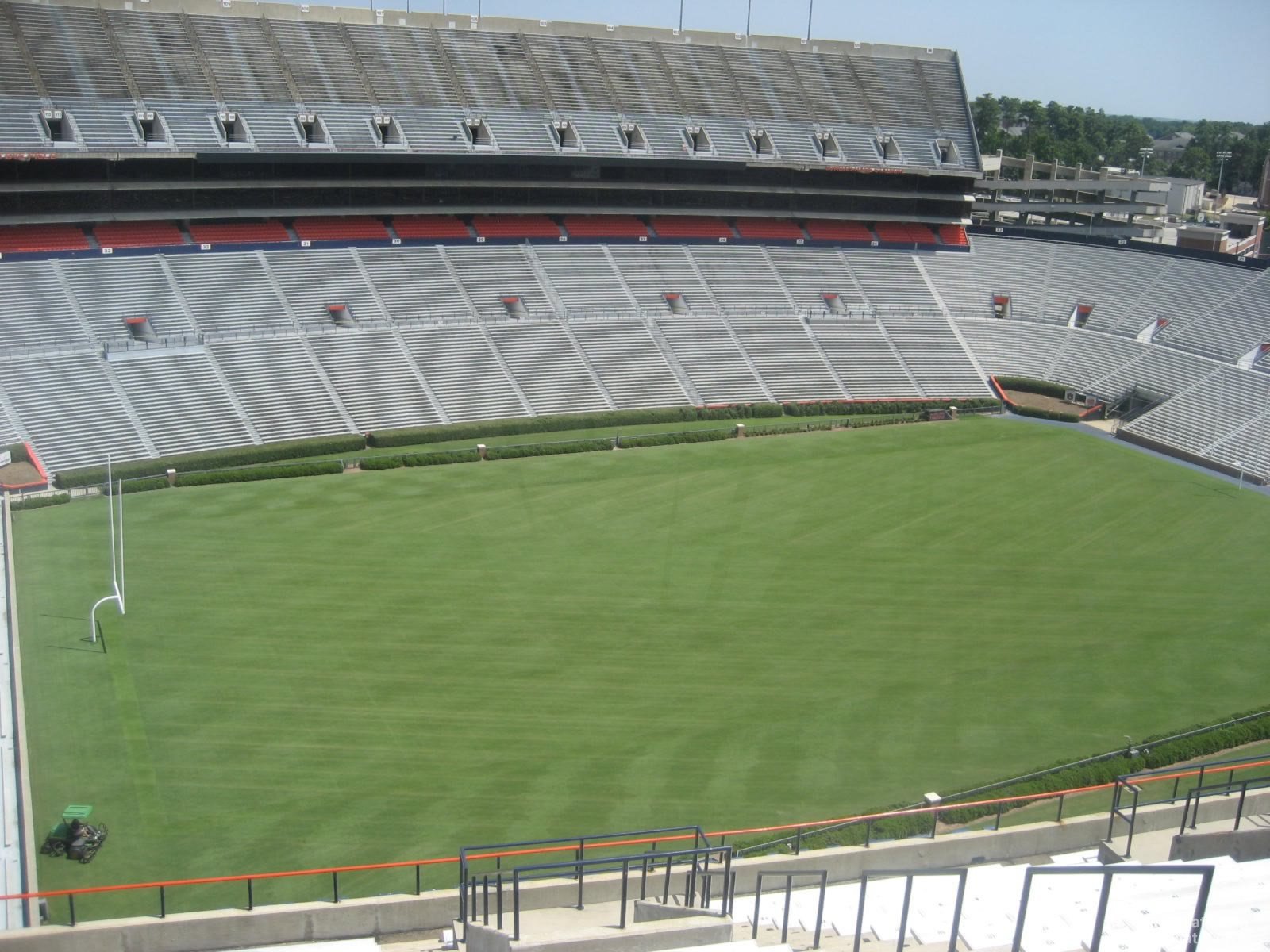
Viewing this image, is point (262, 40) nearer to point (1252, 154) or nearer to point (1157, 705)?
point (1157, 705)

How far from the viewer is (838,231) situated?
61656mm

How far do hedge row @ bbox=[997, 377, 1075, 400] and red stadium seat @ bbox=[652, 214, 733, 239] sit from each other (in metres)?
14.3

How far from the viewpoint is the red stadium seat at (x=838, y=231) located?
61125mm

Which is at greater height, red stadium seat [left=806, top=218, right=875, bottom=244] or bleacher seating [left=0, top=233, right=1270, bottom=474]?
red stadium seat [left=806, top=218, right=875, bottom=244]

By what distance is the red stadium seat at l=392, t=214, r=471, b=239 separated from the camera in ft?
175

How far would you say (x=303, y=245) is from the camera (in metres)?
50.6

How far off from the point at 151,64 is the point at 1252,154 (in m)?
133

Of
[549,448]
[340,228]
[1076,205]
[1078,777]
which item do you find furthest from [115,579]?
[1076,205]

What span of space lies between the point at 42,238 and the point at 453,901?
3795 cm

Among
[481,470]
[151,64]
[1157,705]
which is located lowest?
[1157,705]

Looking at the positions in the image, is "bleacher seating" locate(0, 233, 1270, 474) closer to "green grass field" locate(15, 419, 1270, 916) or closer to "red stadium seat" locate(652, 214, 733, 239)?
"red stadium seat" locate(652, 214, 733, 239)

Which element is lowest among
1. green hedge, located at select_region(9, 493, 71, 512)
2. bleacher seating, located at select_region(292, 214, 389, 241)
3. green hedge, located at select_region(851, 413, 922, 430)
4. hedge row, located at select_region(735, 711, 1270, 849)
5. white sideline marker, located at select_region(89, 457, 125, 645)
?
hedge row, located at select_region(735, 711, 1270, 849)

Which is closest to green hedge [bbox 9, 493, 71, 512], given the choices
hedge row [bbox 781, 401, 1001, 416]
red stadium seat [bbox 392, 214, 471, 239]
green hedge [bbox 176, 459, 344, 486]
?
green hedge [bbox 176, 459, 344, 486]

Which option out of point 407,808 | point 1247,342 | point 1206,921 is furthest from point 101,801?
point 1247,342
